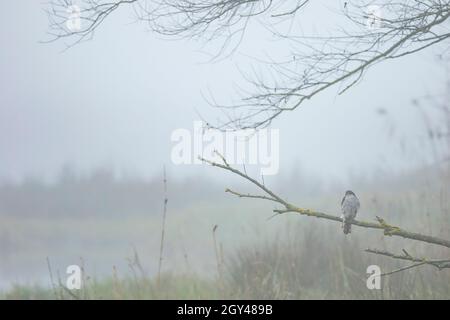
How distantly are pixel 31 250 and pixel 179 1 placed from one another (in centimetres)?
233

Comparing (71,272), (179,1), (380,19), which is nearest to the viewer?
(380,19)

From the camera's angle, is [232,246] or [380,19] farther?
[232,246]

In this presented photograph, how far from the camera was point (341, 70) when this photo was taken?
307 cm

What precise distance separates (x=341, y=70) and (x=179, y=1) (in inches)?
32.3

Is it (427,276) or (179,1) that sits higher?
(179,1)

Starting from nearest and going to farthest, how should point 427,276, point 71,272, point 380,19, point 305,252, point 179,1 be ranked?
point 380,19 → point 179,1 → point 427,276 → point 71,272 → point 305,252

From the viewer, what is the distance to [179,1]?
3277mm

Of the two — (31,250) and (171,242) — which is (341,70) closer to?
(171,242)

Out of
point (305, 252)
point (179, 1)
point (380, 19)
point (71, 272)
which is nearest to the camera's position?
point (380, 19)

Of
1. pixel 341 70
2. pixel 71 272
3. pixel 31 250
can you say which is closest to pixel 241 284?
pixel 71 272

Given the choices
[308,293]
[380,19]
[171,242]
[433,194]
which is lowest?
[308,293]

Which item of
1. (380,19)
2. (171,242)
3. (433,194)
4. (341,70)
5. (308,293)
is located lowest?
(308,293)
